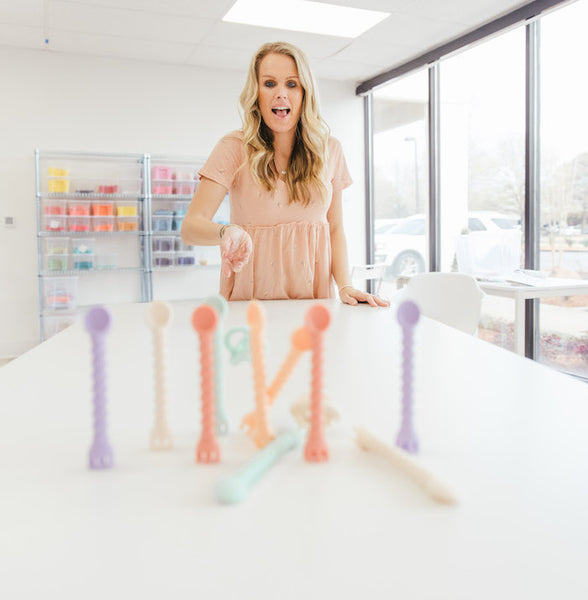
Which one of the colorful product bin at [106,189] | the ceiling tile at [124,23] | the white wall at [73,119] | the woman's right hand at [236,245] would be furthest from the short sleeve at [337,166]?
the white wall at [73,119]

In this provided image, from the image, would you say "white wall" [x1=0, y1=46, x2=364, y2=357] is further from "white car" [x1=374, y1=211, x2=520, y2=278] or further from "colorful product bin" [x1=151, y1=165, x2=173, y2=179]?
"white car" [x1=374, y1=211, x2=520, y2=278]

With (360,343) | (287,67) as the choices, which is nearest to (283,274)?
(287,67)

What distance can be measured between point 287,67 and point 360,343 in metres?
0.92

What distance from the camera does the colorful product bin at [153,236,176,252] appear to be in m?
4.90

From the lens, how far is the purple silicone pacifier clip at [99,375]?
51 cm

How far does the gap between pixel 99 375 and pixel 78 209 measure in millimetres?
4426

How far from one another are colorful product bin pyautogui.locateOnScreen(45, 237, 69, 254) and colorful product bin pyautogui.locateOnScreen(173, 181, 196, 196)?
954 mm

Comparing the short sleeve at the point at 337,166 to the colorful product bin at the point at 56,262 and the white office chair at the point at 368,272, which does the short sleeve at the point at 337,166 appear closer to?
the white office chair at the point at 368,272

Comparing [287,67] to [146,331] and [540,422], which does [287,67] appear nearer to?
[146,331]

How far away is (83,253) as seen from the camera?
185 inches

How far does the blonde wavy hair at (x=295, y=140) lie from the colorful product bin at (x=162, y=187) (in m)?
3.28

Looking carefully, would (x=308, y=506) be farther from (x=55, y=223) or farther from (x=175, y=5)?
(x=55, y=223)

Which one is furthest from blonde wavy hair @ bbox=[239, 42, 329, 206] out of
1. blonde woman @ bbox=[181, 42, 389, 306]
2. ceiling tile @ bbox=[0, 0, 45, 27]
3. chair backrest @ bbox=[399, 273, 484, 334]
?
ceiling tile @ bbox=[0, 0, 45, 27]

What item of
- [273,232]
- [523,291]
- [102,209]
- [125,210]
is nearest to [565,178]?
[523,291]
